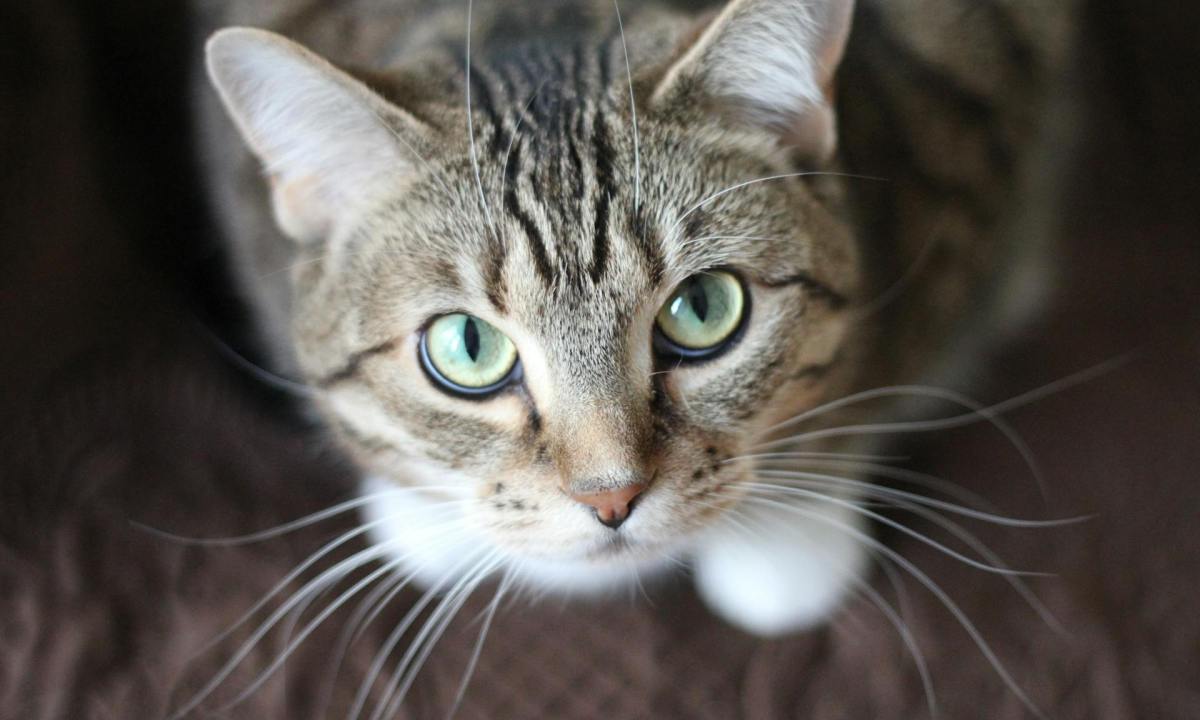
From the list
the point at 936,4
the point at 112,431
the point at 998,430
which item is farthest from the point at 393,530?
the point at 936,4

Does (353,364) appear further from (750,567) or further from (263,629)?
(750,567)

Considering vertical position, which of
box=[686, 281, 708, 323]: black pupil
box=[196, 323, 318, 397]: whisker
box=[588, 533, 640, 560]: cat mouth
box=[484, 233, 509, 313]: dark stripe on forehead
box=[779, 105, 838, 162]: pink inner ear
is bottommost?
box=[196, 323, 318, 397]: whisker

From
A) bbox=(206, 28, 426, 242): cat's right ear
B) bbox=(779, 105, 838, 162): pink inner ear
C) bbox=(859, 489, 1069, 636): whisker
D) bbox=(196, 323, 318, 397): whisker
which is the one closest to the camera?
bbox=(206, 28, 426, 242): cat's right ear

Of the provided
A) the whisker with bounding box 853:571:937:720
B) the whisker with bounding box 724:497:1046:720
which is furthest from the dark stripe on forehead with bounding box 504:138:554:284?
the whisker with bounding box 853:571:937:720

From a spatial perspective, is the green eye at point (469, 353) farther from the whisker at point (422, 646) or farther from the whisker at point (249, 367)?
the whisker at point (249, 367)

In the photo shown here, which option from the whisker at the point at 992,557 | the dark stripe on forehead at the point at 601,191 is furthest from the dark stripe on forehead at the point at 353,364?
the whisker at the point at 992,557

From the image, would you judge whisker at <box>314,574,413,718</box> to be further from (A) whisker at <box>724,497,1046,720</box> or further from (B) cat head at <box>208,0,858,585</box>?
(A) whisker at <box>724,497,1046,720</box>

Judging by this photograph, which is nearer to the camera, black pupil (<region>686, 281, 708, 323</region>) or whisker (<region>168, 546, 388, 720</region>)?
black pupil (<region>686, 281, 708, 323</region>)
